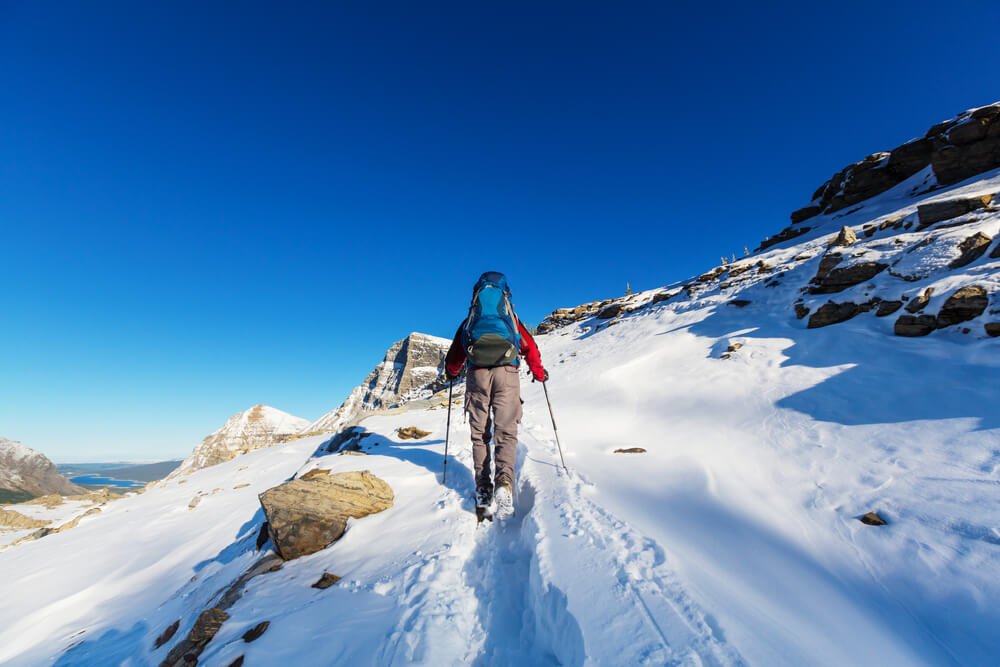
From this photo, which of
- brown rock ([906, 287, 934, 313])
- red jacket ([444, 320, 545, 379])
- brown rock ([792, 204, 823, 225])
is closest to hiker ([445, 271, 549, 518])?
red jacket ([444, 320, 545, 379])

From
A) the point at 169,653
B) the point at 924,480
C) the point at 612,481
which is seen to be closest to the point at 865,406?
the point at 924,480

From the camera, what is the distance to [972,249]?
9.88m

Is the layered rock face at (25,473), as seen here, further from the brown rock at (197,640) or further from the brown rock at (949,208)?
the brown rock at (949,208)

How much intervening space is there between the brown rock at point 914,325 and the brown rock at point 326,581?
1285 centimetres

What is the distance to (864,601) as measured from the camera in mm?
2740

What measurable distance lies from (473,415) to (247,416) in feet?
390

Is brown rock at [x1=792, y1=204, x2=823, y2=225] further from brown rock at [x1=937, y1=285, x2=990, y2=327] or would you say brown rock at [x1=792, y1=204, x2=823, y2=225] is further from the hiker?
the hiker

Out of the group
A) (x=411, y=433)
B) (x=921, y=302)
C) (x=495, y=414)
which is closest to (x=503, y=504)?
(x=495, y=414)

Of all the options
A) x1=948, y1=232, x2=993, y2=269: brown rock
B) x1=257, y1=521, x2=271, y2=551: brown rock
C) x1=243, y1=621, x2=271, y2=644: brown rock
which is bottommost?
x1=243, y1=621, x2=271, y2=644: brown rock

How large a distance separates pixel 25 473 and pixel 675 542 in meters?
102

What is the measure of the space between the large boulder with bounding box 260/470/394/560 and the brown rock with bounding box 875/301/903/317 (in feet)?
45.1

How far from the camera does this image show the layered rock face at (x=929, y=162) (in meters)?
24.6

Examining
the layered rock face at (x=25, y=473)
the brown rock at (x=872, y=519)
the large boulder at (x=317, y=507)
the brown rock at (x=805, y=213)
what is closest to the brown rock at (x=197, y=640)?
the large boulder at (x=317, y=507)

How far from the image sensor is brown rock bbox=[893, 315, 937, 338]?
336 inches
